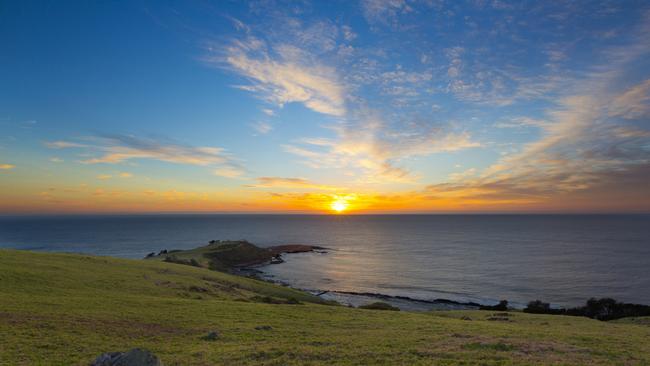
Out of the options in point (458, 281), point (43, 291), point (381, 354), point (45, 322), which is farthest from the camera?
point (458, 281)

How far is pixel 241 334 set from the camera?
950 inches

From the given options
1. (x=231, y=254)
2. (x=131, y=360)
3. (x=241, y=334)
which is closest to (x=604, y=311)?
(x=241, y=334)

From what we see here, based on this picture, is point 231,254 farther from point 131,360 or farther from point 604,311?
point 131,360

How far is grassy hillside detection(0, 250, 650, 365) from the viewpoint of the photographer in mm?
18766

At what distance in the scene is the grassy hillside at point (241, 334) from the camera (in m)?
18.8

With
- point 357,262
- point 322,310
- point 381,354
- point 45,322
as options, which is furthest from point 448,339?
point 357,262

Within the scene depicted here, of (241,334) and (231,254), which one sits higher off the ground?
(241,334)

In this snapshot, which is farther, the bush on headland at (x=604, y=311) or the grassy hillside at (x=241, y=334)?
the bush on headland at (x=604, y=311)

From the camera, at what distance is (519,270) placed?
99875mm

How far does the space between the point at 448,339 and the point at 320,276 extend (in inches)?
3072

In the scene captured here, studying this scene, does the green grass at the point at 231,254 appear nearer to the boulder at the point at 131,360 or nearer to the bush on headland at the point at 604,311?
the bush on headland at the point at 604,311

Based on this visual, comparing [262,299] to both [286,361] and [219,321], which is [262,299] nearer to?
[219,321]

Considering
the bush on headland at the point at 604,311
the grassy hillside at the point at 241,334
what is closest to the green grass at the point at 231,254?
the grassy hillside at the point at 241,334

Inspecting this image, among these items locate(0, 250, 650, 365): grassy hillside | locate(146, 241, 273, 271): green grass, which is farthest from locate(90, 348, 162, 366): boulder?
locate(146, 241, 273, 271): green grass
